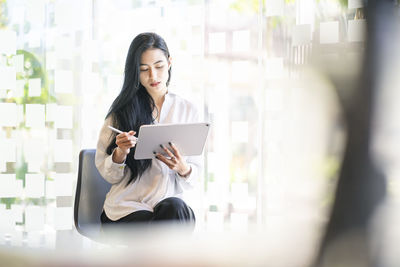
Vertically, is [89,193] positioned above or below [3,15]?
below

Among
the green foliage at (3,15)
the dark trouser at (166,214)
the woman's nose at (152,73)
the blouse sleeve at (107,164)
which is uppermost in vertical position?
the green foliage at (3,15)

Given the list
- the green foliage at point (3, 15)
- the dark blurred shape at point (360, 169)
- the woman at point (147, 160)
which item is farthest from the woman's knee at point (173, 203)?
the green foliage at point (3, 15)

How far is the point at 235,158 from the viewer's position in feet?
8.69

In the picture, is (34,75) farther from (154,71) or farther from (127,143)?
(127,143)

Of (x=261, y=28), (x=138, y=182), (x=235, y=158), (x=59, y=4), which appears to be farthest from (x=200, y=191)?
(x=59, y=4)

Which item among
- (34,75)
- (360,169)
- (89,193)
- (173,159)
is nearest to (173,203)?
(173,159)

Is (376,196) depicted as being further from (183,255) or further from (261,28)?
(261,28)

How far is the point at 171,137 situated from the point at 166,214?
9.3 inches

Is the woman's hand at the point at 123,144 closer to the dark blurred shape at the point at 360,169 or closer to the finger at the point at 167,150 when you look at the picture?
the finger at the point at 167,150

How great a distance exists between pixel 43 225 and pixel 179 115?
160 cm

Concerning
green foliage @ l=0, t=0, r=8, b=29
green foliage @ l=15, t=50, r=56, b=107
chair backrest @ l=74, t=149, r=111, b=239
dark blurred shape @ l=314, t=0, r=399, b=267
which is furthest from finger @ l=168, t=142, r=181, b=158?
green foliage @ l=0, t=0, r=8, b=29

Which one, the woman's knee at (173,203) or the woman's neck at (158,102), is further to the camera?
the woman's neck at (158,102)

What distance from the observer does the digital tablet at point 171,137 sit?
1.47 metres

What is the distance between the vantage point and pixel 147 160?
1.63 meters
